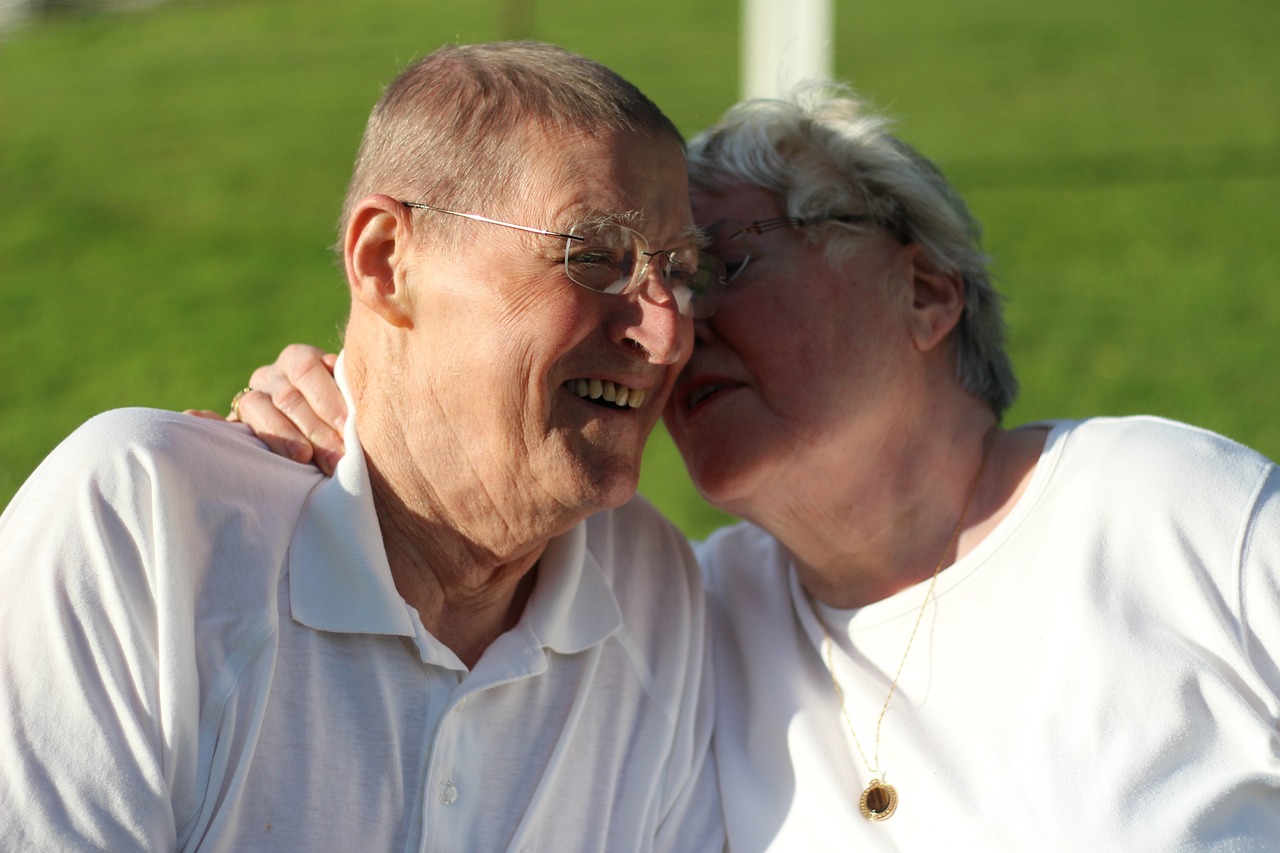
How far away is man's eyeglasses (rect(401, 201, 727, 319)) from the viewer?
Result: 2381 mm

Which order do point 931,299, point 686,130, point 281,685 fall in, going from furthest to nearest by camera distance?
point 686,130
point 931,299
point 281,685

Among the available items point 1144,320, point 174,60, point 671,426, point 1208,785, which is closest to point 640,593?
point 671,426

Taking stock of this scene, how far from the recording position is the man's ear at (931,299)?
9.87 feet

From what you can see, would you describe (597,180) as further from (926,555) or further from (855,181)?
(926,555)

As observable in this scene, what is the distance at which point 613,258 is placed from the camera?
2.44 metres

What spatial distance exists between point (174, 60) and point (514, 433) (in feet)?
47.4

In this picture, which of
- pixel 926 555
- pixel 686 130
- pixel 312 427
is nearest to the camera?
pixel 312 427

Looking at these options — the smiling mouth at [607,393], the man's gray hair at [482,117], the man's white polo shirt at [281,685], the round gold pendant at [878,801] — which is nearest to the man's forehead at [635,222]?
the man's gray hair at [482,117]

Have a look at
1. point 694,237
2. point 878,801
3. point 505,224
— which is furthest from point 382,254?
point 878,801

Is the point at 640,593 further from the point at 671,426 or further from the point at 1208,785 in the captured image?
the point at 1208,785

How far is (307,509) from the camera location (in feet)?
8.07

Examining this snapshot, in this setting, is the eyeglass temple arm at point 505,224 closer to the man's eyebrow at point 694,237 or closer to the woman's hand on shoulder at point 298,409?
the man's eyebrow at point 694,237

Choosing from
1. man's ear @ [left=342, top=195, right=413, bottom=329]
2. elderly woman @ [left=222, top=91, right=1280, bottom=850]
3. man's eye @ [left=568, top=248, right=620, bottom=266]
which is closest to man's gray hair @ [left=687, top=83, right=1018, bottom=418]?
elderly woman @ [left=222, top=91, right=1280, bottom=850]

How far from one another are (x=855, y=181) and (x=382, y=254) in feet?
3.82
